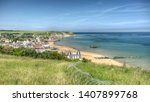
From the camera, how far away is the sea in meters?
8.05

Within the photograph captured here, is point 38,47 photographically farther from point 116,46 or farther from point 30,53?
point 116,46

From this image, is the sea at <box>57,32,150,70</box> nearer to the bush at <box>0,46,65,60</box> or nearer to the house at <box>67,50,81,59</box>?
the house at <box>67,50,81,59</box>

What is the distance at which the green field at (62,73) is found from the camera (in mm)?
6812

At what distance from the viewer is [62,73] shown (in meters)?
7.28

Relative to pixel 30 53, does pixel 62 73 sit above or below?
below

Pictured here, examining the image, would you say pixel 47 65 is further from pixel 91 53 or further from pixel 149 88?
pixel 149 88

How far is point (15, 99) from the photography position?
6.19 m

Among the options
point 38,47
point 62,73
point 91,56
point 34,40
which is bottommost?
point 62,73

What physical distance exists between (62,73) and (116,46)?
4.40 ft

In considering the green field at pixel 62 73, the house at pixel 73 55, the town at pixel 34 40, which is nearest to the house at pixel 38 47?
the town at pixel 34 40

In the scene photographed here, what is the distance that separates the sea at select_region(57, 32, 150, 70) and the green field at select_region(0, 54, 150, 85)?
0.32m

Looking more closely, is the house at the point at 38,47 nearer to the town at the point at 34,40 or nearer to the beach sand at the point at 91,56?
the town at the point at 34,40

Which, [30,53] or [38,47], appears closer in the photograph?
[38,47]

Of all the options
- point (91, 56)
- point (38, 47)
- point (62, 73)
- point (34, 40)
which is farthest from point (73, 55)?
point (62, 73)
